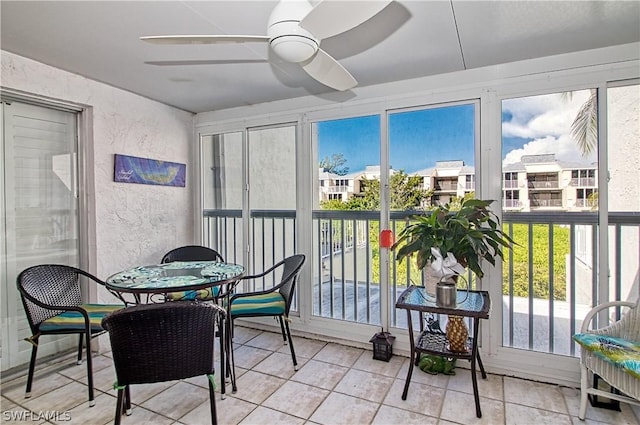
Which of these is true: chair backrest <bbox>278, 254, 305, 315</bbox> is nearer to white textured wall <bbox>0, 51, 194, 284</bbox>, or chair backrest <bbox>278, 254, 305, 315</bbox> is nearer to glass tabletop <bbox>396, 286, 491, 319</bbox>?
glass tabletop <bbox>396, 286, 491, 319</bbox>

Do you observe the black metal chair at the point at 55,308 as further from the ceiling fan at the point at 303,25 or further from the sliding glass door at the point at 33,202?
the ceiling fan at the point at 303,25

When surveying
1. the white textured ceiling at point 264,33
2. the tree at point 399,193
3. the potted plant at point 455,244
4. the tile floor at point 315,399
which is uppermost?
the white textured ceiling at point 264,33

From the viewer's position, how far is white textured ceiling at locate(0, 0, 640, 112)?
186 cm

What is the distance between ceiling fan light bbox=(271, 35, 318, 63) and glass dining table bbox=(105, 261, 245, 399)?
150cm

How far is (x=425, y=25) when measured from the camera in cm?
204

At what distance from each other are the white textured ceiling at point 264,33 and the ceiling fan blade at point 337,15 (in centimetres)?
62

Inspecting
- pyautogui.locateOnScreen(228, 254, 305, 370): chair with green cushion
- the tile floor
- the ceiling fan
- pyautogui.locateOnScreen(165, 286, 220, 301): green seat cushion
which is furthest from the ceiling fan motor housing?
pyautogui.locateOnScreen(165, 286, 220, 301): green seat cushion

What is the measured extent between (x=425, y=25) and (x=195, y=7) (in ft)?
4.28

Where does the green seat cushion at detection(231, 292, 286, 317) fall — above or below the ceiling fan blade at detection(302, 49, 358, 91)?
below

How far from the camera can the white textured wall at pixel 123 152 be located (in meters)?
2.64

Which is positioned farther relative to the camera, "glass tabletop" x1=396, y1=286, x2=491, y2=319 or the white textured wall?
the white textured wall

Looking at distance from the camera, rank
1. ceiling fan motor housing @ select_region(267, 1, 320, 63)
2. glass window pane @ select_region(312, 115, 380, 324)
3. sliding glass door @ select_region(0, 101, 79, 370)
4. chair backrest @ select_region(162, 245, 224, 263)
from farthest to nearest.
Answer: chair backrest @ select_region(162, 245, 224, 263) → glass window pane @ select_region(312, 115, 380, 324) → sliding glass door @ select_region(0, 101, 79, 370) → ceiling fan motor housing @ select_region(267, 1, 320, 63)

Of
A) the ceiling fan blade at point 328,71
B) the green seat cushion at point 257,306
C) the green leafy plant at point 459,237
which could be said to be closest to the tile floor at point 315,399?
the green seat cushion at point 257,306

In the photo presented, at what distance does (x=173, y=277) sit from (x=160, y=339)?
2.46 feet
